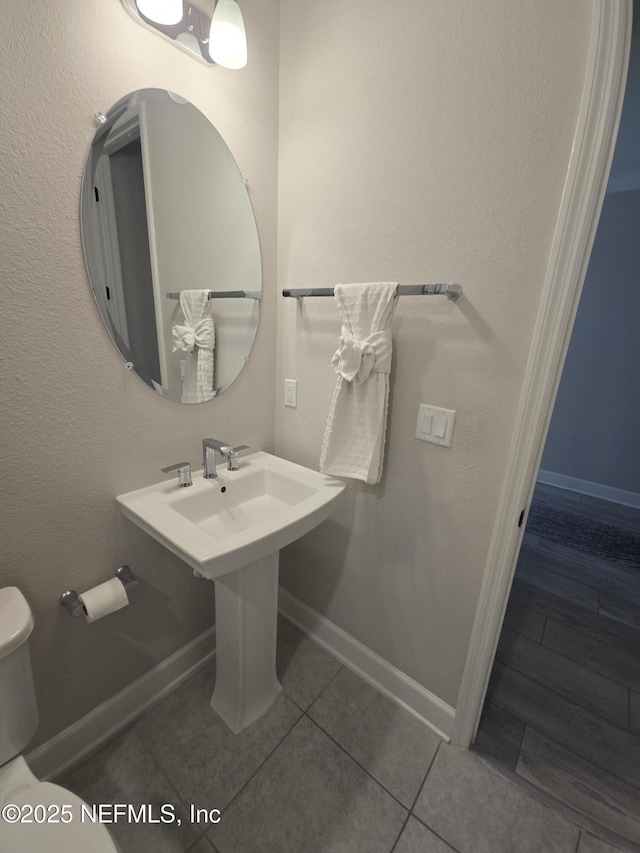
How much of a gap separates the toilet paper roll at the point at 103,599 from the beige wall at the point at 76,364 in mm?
82

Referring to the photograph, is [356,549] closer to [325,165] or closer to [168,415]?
[168,415]

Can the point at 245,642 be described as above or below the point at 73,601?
below

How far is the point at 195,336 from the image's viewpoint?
4.08ft

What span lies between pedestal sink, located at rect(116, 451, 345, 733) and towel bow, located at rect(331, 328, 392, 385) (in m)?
0.41

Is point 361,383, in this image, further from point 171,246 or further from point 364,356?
point 171,246

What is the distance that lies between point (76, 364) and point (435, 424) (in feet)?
3.43

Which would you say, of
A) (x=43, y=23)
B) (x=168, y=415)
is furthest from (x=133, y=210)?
(x=168, y=415)

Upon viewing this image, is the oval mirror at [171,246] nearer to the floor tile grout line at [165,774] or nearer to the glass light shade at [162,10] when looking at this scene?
the glass light shade at [162,10]

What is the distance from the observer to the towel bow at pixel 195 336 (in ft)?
3.95

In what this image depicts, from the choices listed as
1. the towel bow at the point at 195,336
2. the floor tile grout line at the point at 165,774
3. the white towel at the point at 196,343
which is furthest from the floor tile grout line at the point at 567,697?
the towel bow at the point at 195,336

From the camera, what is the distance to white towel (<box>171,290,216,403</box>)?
1.21 m

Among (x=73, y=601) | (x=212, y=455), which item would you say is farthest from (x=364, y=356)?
(x=73, y=601)

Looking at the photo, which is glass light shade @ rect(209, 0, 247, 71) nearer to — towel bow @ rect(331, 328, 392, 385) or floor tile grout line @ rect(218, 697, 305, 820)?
towel bow @ rect(331, 328, 392, 385)

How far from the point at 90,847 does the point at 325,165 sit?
1.82m
